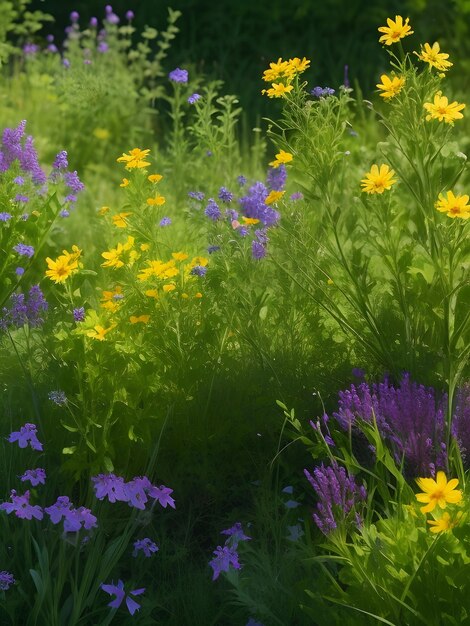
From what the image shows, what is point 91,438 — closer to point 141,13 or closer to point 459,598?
point 459,598

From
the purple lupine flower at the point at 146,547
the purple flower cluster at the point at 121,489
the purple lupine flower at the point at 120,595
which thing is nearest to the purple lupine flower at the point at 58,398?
the purple flower cluster at the point at 121,489

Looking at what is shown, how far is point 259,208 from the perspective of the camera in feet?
12.8

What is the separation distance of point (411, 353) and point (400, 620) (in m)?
0.99

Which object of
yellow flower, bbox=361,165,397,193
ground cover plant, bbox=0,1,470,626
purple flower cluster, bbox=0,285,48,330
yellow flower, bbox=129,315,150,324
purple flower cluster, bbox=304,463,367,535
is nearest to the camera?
purple flower cluster, bbox=304,463,367,535

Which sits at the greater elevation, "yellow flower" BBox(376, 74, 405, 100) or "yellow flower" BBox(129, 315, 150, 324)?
"yellow flower" BBox(376, 74, 405, 100)

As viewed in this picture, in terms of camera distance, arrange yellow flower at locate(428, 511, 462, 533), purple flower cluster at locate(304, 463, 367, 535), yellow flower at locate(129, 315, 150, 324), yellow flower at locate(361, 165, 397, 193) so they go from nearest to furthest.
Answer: yellow flower at locate(428, 511, 462, 533)
purple flower cluster at locate(304, 463, 367, 535)
yellow flower at locate(361, 165, 397, 193)
yellow flower at locate(129, 315, 150, 324)

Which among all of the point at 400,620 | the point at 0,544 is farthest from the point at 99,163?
the point at 400,620

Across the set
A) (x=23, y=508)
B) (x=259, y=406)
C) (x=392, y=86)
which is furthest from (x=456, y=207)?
(x=23, y=508)

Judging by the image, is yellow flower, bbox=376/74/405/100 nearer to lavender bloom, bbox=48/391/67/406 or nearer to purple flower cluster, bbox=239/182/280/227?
purple flower cluster, bbox=239/182/280/227

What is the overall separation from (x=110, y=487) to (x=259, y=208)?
164 cm

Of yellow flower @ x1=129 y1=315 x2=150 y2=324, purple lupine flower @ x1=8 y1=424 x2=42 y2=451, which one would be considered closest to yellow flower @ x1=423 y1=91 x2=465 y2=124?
yellow flower @ x1=129 y1=315 x2=150 y2=324

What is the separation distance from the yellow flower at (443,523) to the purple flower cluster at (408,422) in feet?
1.34

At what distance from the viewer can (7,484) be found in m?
2.86

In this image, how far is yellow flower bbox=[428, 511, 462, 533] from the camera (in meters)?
2.07
